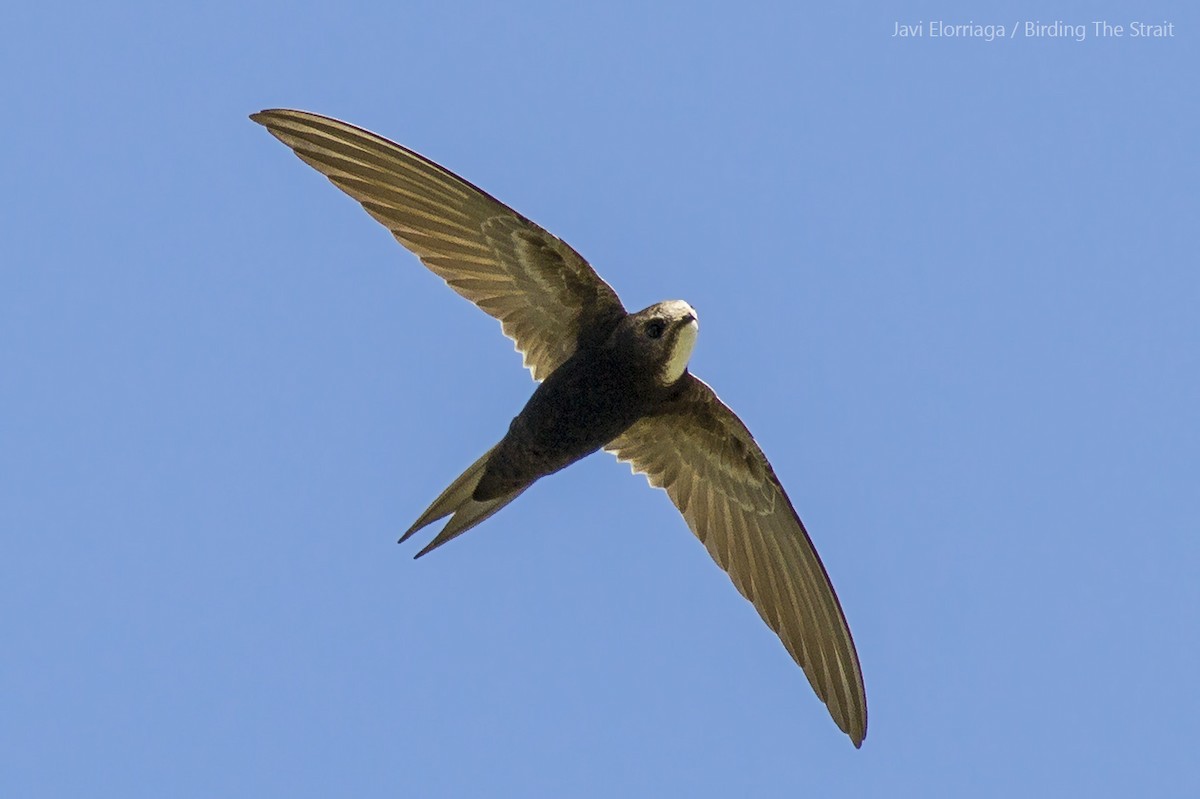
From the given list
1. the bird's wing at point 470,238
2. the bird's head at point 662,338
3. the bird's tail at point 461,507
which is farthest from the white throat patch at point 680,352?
the bird's tail at point 461,507

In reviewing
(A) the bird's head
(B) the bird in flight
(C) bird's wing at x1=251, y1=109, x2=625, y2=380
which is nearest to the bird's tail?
(B) the bird in flight

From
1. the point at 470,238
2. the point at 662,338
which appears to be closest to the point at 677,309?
the point at 662,338

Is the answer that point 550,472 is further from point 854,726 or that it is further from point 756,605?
point 854,726

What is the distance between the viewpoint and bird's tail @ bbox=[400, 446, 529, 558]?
7.70m

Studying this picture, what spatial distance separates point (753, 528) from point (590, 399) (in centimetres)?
120

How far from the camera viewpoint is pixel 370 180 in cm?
748

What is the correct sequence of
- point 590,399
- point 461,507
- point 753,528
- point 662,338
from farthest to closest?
point 753,528
point 461,507
point 590,399
point 662,338

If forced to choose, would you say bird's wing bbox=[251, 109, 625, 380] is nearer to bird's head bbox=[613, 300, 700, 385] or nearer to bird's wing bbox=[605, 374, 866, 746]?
bird's head bbox=[613, 300, 700, 385]

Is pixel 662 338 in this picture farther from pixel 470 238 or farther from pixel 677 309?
pixel 470 238

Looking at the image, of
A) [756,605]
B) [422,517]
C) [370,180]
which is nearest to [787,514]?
[756,605]

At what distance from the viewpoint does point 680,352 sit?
24.0 feet

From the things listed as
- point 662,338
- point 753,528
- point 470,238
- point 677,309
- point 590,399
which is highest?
point 470,238

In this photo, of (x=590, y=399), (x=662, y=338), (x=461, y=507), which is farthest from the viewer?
(x=461, y=507)

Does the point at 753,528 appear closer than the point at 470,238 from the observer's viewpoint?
No
